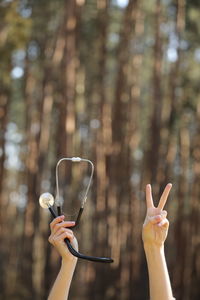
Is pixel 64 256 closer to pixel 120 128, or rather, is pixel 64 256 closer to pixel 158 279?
pixel 158 279

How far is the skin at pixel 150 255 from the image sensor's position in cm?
273

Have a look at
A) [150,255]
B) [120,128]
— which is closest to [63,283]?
[150,255]

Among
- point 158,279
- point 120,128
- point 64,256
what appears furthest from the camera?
point 120,128

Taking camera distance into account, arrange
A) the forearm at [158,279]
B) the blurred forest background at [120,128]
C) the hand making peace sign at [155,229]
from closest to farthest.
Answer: the forearm at [158,279] < the hand making peace sign at [155,229] < the blurred forest background at [120,128]

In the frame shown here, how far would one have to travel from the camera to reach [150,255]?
2.81 m

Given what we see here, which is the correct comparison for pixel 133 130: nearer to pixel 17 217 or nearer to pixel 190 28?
pixel 190 28

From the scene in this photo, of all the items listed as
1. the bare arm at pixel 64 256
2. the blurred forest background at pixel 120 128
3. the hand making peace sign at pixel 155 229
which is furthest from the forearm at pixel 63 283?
the blurred forest background at pixel 120 128

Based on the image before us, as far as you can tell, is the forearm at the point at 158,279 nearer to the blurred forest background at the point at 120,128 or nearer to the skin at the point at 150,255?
the skin at the point at 150,255

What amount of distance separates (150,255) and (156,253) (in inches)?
1.0

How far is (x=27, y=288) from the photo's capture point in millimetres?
23391

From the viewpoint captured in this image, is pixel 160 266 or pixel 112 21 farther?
pixel 112 21

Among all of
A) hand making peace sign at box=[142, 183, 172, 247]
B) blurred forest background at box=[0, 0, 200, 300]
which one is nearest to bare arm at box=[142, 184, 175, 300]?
hand making peace sign at box=[142, 183, 172, 247]

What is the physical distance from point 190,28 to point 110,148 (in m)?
4.87

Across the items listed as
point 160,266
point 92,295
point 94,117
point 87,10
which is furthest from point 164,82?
point 160,266
